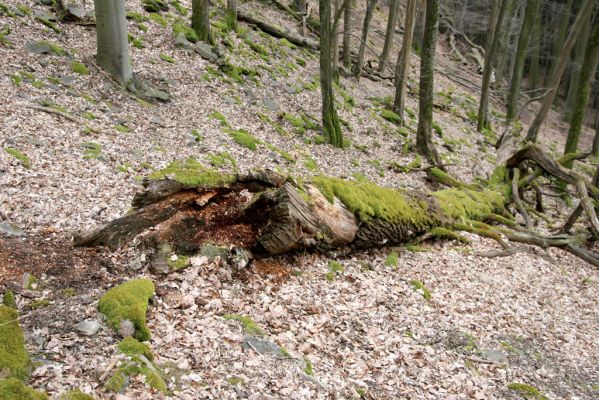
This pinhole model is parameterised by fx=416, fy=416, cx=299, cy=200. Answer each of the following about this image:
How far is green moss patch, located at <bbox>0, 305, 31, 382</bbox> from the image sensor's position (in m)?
2.99

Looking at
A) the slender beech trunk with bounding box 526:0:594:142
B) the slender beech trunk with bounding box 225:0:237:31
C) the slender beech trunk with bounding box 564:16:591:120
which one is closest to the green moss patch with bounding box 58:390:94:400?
the slender beech trunk with bounding box 526:0:594:142

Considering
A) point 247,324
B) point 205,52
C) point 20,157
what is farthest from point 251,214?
point 205,52

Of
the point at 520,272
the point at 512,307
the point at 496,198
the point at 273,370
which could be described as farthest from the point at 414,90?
the point at 273,370

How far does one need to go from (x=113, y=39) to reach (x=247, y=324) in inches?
333

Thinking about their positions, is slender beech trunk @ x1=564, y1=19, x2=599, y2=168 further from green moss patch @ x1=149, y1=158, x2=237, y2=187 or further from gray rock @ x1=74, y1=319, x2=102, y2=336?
gray rock @ x1=74, y1=319, x2=102, y2=336

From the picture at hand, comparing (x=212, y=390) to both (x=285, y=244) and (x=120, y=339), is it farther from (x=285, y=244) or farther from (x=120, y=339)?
(x=285, y=244)

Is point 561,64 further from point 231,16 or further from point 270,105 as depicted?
point 231,16

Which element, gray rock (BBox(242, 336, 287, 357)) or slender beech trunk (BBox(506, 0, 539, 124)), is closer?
gray rock (BBox(242, 336, 287, 357))

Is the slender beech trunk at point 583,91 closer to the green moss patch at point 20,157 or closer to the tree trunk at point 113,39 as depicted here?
the tree trunk at point 113,39

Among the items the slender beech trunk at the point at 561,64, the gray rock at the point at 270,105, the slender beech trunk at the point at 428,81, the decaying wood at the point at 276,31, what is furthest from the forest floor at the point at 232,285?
the decaying wood at the point at 276,31

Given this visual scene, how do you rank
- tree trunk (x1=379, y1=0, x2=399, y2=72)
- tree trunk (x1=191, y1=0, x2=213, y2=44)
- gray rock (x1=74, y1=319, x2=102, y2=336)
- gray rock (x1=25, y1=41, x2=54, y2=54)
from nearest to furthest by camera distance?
1. gray rock (x1=74, y1=319, x2=102, y2=336)
2. gray rock (x1=25, y1=41, x2=54, y2=54)
3. tree trunk (x1=191, y1=0, x2=213, y2=44)
4. tree trunk (x1=379, y1=0, x2=399, y2=72)

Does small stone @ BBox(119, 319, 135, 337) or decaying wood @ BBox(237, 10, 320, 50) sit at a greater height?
decaying wood @ BBox(237, 10, 320, 50)

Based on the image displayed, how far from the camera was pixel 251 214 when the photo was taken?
567 centimetres

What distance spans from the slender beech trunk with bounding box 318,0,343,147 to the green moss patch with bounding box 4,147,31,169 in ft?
26.9
